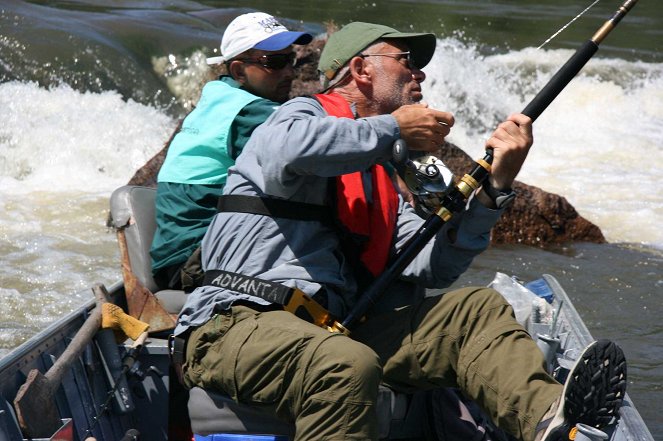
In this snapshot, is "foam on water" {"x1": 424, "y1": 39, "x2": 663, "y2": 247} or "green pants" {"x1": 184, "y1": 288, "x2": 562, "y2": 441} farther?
"foam on water" {"x1": 424, "y1": 39, "x2": 663, "y2": 247}

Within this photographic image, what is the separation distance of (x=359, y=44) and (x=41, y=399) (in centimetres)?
156

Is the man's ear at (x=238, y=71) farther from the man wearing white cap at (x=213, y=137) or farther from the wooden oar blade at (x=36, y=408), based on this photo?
the wooden oar blade at (x=36, y=408)

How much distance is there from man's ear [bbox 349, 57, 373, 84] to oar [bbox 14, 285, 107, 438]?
4.35ft

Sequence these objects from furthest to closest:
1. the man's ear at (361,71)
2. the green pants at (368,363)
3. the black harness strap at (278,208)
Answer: the man's ear at (361,71) < the black harness strap at (278,208) < the green pants at (368,363)

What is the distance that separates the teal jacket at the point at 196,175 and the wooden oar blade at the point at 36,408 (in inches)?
36.2

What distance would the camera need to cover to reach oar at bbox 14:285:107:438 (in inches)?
119

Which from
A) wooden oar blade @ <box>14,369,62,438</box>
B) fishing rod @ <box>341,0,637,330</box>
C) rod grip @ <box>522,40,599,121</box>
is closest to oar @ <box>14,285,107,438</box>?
wooden oar blade @ <box>14,369,62,438</box>

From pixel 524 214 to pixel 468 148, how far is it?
136 inches

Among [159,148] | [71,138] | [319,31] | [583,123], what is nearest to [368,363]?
[71,138]

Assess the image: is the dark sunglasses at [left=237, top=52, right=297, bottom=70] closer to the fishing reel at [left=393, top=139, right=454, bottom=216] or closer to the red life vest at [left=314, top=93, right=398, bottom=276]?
the red life vest at [left=314, top=93, right=398, bottom=276]

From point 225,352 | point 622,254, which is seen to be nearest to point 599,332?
point 622,254

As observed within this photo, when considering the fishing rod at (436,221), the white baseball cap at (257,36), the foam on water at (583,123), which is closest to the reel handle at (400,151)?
the fishing rod at (436,221)

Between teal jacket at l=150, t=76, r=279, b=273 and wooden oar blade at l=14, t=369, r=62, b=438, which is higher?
teal jacket at l=150, t=76, r=279, b=273

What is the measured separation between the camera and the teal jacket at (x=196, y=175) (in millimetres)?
3980
